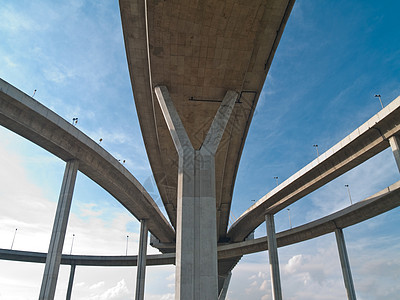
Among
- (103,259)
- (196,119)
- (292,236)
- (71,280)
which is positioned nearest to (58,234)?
(196,119)

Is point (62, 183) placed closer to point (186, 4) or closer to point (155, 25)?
point (155, 25)

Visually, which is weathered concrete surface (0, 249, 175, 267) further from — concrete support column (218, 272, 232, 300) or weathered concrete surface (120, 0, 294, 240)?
weathered concrete surface (120, 0, 294, 240)

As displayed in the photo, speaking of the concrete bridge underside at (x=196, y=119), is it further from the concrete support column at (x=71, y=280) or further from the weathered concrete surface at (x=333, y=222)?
the concrete support column at (x=71, y=280)

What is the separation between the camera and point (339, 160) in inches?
1005

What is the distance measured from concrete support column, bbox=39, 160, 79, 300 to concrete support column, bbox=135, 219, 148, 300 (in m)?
17.1

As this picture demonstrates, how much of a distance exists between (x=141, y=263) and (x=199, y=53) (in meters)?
29.7

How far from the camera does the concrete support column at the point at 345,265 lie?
3272cm

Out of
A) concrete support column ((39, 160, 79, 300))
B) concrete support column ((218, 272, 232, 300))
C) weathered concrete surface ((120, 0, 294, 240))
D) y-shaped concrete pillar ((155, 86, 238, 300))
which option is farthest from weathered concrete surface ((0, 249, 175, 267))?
y-shaped concrete pillar ((155, 86, 238, 300))

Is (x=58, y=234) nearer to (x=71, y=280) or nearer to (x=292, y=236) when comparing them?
(x=292, y=236)

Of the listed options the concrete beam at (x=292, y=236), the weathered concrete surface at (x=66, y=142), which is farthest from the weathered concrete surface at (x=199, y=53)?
the concrete beam at (x=292, y=236)

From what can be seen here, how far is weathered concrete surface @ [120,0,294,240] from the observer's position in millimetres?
14805

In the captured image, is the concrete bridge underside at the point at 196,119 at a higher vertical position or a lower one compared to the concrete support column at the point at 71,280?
higher

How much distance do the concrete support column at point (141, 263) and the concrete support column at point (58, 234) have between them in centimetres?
1708

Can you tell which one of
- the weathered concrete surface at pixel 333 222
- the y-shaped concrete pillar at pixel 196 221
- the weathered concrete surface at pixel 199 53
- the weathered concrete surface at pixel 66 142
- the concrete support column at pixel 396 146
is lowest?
the y-shaped concrete pillar at pixel 196 221
